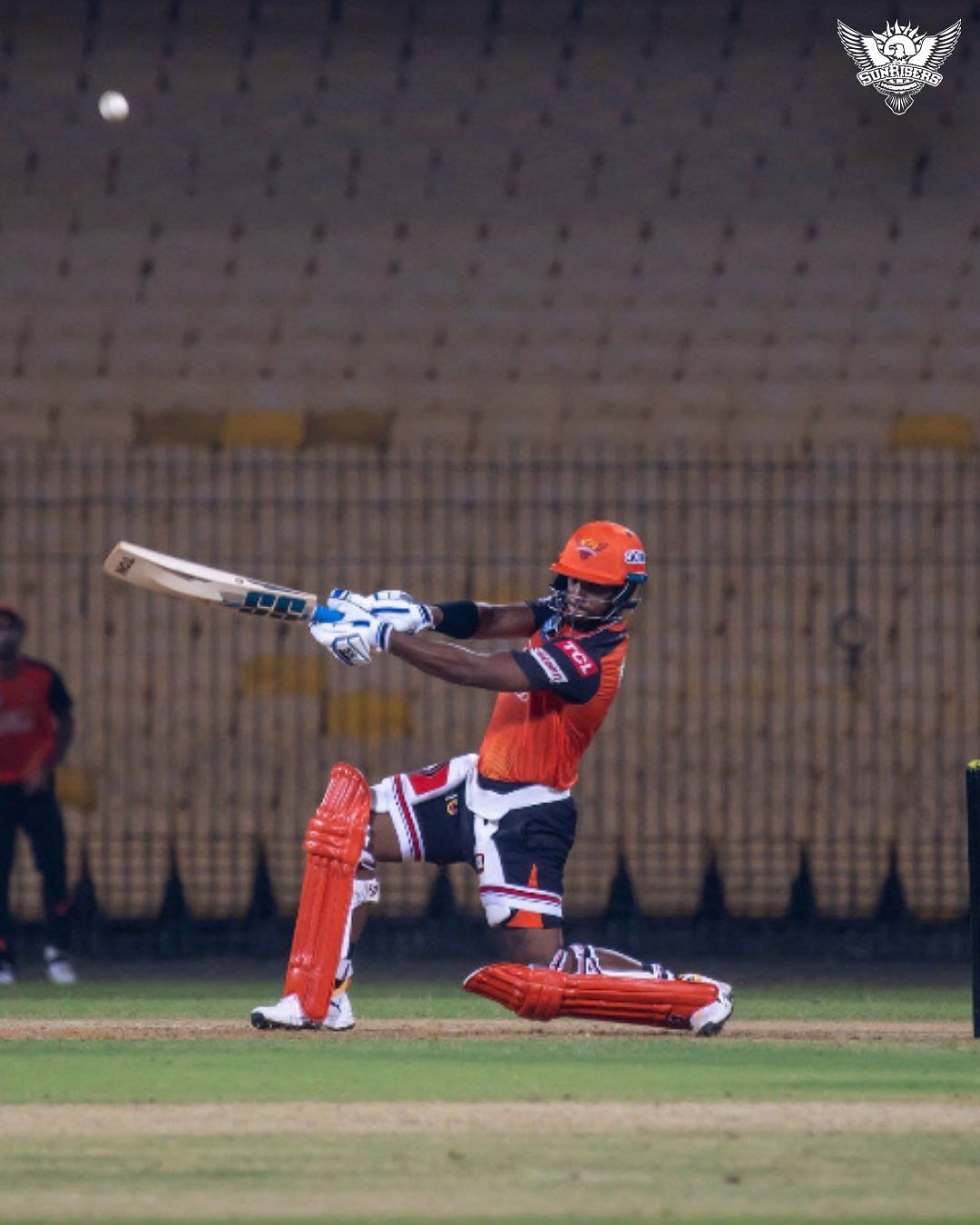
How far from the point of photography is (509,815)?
9570mm

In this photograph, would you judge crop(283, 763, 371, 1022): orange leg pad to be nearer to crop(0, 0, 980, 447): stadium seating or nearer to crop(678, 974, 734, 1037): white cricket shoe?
crop(678, 974, 734, 1037): white cricket shoe

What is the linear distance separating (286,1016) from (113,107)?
984 centimetres

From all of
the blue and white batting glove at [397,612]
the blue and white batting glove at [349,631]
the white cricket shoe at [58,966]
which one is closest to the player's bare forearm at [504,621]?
the blue and white batting glove at [397,612]

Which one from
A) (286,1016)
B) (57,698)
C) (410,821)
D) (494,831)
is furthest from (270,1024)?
(57,698)

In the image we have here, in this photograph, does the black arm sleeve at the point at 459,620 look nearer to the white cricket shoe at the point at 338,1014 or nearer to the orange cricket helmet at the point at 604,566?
the orange cricket helmet at the point at 604,566

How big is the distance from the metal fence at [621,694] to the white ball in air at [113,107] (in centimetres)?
259

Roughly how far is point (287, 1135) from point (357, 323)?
35.0 ft

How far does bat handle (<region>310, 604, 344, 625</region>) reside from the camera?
30.9 feet

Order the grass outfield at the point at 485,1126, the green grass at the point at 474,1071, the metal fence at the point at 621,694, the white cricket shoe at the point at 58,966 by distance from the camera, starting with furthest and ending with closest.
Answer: the metal fence at the point at 621,694 < the white cricket shoe at the point at 58,966 < the green grass at the point at 474,1071 < the grass outfield at the point at 485,1126

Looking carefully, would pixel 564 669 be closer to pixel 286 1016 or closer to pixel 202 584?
Result: pixel 202 584

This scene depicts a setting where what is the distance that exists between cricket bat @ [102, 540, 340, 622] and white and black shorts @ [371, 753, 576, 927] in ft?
Answer: 2.54

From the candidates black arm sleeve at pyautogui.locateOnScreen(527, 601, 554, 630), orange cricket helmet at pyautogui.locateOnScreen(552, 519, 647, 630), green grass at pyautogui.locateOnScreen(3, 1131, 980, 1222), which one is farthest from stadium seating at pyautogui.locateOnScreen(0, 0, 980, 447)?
green grass at pyautogui.locateOnScreen(3, 1131, 980, 1222)
